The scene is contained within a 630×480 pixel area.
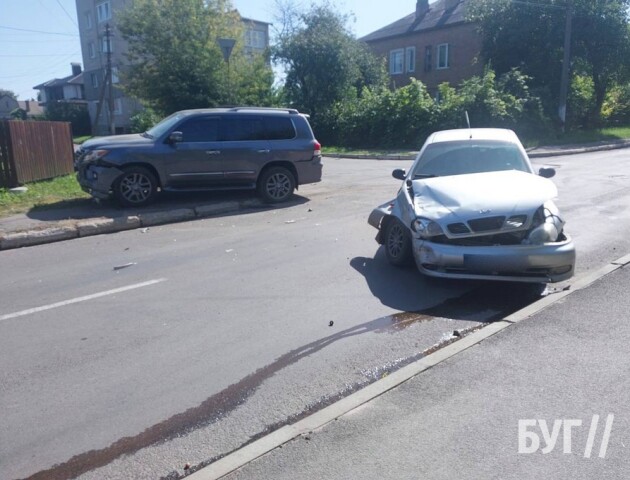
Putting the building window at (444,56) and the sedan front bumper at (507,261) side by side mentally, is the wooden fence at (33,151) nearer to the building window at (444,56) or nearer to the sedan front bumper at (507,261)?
the sedan front bumper at (507,261)

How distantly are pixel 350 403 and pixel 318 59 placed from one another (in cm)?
3173

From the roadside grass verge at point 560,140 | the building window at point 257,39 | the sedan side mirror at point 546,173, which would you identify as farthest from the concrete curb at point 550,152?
the building window at point 257,39

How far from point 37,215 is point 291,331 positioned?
7751 millimetres

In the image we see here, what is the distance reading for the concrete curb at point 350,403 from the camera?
10.4 feet

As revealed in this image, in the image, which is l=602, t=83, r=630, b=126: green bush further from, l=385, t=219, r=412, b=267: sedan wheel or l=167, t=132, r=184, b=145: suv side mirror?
l=385, t=219, r=412, b=267: sedan wheel

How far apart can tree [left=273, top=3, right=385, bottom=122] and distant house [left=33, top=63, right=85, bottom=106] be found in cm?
4629

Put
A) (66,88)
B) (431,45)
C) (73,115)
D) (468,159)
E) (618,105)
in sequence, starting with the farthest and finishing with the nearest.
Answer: (66,88) → (73,115) → (431,45) → (618,105) → (468,159)

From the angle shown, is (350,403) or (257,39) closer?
(350,403)

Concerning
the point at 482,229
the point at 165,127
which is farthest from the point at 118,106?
the point at 482,229

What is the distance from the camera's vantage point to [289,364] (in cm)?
454

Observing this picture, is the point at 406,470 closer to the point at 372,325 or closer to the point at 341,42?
the point at 372,325

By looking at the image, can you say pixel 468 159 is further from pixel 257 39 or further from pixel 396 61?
pixel 257 39

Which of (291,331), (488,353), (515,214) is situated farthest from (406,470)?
(515,214)

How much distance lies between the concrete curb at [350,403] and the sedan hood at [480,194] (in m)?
1.12
